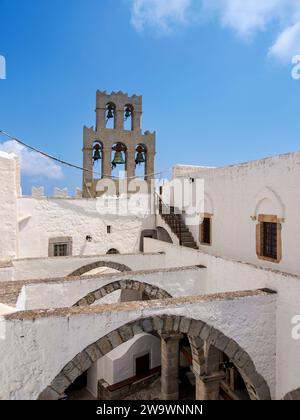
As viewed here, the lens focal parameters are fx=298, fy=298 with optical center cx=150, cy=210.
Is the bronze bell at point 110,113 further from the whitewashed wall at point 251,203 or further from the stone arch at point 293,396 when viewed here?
the stone arch at point 293,396

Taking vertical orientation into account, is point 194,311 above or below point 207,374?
above

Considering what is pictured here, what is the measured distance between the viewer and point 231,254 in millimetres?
10055

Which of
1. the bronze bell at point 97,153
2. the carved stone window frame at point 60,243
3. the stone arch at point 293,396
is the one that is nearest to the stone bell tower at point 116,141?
the bronze bell at point 97,153

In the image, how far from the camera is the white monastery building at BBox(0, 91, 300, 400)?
4.62 metres

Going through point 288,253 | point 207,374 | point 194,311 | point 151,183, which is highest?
point 151,183

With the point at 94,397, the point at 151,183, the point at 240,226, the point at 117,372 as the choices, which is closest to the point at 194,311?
the point at 240,226

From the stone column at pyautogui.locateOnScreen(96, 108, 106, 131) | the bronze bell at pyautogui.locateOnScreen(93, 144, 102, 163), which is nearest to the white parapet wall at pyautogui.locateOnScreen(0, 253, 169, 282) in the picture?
the bronze bell at pyautogui.locateOnScreen(93, 144, 102, 163)

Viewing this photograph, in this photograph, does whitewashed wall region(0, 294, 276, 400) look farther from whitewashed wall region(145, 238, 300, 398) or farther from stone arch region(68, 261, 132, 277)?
stone arch region(68, 261, 132, 277)

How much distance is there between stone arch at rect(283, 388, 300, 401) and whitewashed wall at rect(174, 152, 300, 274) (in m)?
2.85

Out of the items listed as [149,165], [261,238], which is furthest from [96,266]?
[149,165]

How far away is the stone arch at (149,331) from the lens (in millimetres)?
4508

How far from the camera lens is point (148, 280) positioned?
7.70 metres

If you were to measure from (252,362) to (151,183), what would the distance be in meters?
11.6
